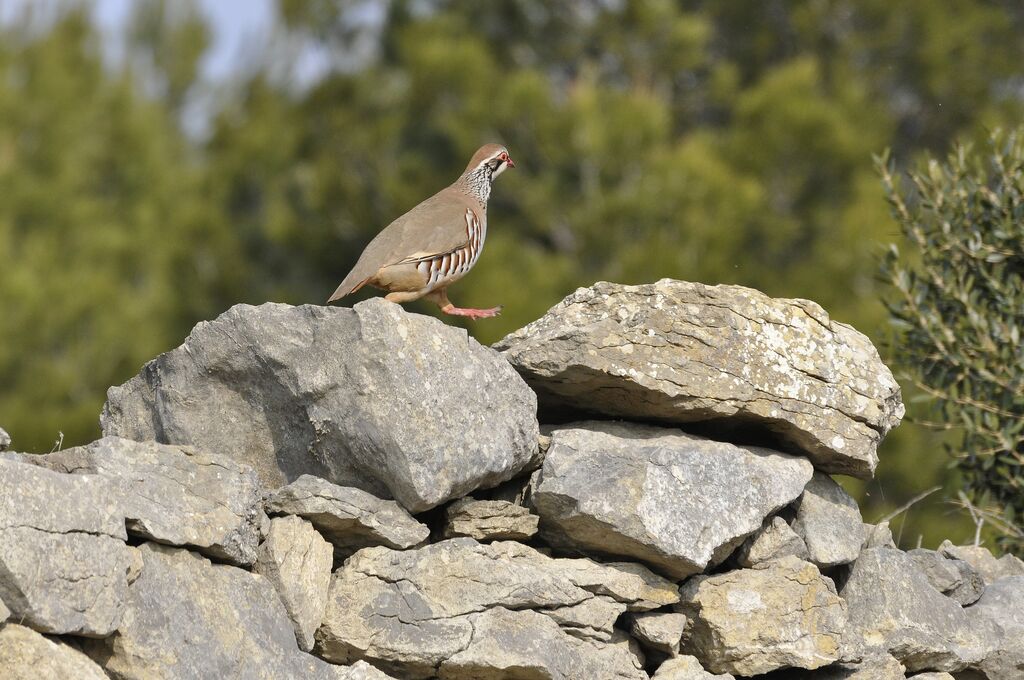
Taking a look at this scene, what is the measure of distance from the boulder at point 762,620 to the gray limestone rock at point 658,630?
97 mm

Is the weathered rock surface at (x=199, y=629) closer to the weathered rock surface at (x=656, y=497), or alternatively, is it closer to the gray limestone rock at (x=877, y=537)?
the weathered rock surface at (x=656, y=497)

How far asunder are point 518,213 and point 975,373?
7069mm

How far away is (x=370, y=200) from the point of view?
1302 centimetres

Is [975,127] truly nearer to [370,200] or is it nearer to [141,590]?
[370,200]

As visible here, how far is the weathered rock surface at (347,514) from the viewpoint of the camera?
4023 millimetres

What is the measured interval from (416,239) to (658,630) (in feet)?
5.34

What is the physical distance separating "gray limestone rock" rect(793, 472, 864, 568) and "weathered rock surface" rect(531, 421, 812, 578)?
0.26 meters

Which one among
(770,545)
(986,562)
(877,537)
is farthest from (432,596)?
(986,562)

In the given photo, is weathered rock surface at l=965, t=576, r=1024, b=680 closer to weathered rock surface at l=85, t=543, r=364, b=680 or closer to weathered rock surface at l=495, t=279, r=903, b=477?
weathered rock surface at l=495, t=279, r=903, b=477

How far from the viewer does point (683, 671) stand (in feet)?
14.2

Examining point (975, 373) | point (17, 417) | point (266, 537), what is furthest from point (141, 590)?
point (17, 417)

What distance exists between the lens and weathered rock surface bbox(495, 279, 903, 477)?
4578 millimetres

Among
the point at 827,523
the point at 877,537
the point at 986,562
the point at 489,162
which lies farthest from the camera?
the point at 489,162

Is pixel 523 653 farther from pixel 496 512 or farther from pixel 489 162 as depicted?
pixel 489 162
